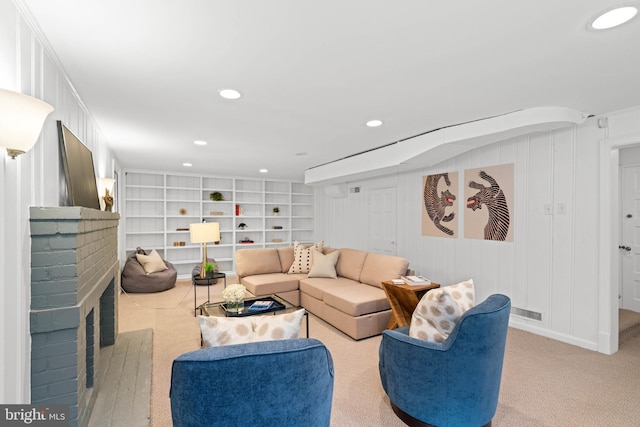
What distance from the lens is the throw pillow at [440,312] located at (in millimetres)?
1856

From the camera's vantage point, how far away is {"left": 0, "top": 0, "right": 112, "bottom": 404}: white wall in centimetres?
135

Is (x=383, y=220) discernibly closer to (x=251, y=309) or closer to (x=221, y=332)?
(x=251, y=309)

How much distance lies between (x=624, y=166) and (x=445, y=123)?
291cm

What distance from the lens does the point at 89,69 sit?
211 centimetres

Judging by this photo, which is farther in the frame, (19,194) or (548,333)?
(548,333)

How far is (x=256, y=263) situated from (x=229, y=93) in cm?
308

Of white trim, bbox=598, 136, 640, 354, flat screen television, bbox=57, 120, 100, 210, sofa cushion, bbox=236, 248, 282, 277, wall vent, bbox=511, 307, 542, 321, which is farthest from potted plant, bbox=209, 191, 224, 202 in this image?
white trim, bbox=598, 136, 640, 354

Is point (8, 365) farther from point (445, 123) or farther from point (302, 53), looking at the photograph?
point (445, 123)

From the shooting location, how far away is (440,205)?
4492mm

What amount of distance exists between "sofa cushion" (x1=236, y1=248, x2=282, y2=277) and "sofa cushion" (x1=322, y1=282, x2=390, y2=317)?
1.41 meters

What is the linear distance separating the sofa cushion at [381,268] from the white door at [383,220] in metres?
1.10

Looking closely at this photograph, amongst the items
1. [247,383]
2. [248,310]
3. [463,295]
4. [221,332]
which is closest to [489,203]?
[463,295]

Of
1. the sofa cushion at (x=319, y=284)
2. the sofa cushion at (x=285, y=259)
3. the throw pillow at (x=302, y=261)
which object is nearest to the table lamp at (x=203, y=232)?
the sofa cushion at (x=285, y=259)

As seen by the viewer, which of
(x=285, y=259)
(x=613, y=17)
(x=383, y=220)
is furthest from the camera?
(x=383, y=220)
